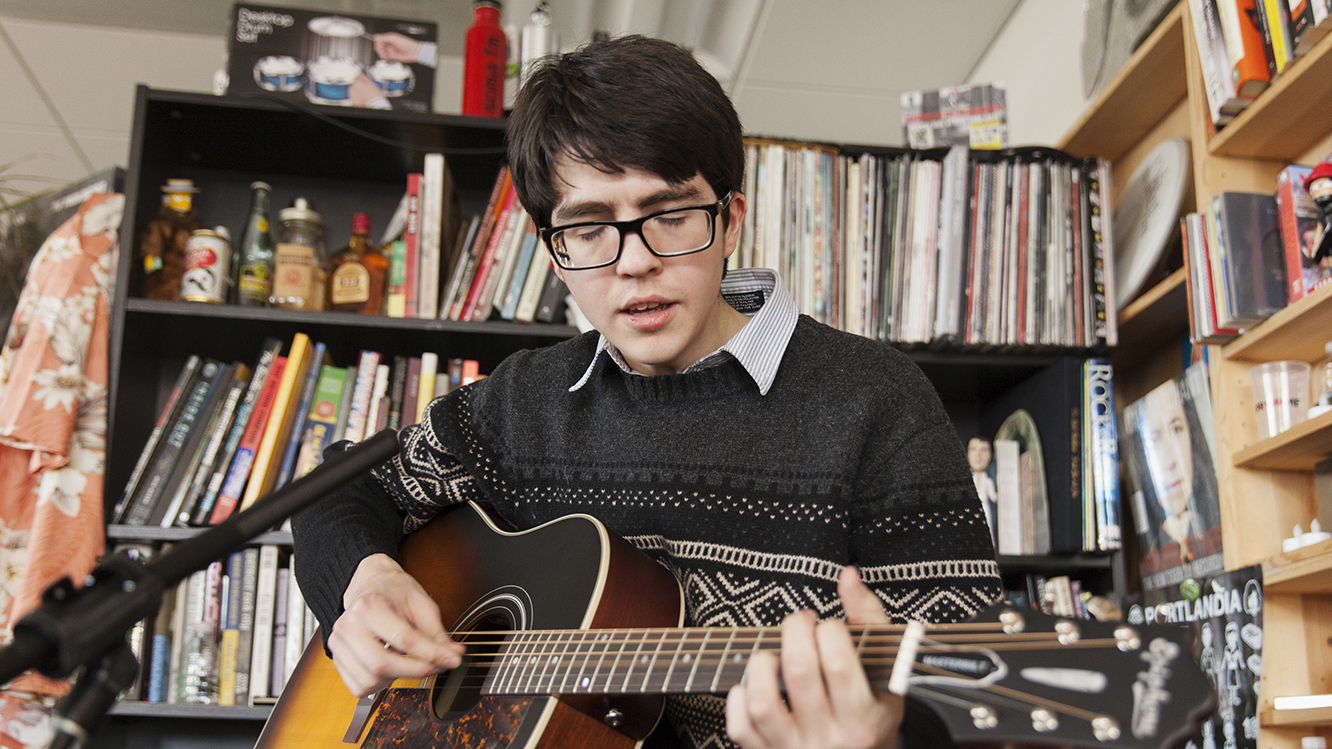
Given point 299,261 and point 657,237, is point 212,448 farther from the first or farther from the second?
point 657,237

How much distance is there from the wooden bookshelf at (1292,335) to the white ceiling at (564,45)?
4.45ft

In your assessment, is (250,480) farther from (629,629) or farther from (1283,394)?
(1283,394)

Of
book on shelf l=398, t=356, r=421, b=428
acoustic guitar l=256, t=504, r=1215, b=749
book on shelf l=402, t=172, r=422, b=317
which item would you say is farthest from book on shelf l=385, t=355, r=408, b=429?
acoustic guitar l=256, t=504, r=1215, b=749

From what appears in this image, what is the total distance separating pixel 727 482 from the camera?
41.5 inches

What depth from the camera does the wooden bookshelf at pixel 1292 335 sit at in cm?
124

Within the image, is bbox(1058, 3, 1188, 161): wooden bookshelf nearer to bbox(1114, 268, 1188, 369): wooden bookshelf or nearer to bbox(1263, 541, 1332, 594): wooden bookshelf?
bbox(1114, 268, 1188, 369): wooden bookshelf

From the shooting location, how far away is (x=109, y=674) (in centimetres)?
52

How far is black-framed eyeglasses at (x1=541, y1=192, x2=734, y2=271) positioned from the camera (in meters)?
1.02

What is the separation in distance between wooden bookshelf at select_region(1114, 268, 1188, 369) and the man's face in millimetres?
901

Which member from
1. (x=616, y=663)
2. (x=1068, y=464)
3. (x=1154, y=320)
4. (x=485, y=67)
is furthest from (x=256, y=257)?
(x=1154, y=320)

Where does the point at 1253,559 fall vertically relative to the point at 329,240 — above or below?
below

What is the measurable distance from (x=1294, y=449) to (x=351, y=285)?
1.61 metres

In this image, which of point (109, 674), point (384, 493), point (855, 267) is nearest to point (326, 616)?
point (384, 493)

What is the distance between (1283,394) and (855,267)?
739 mm
